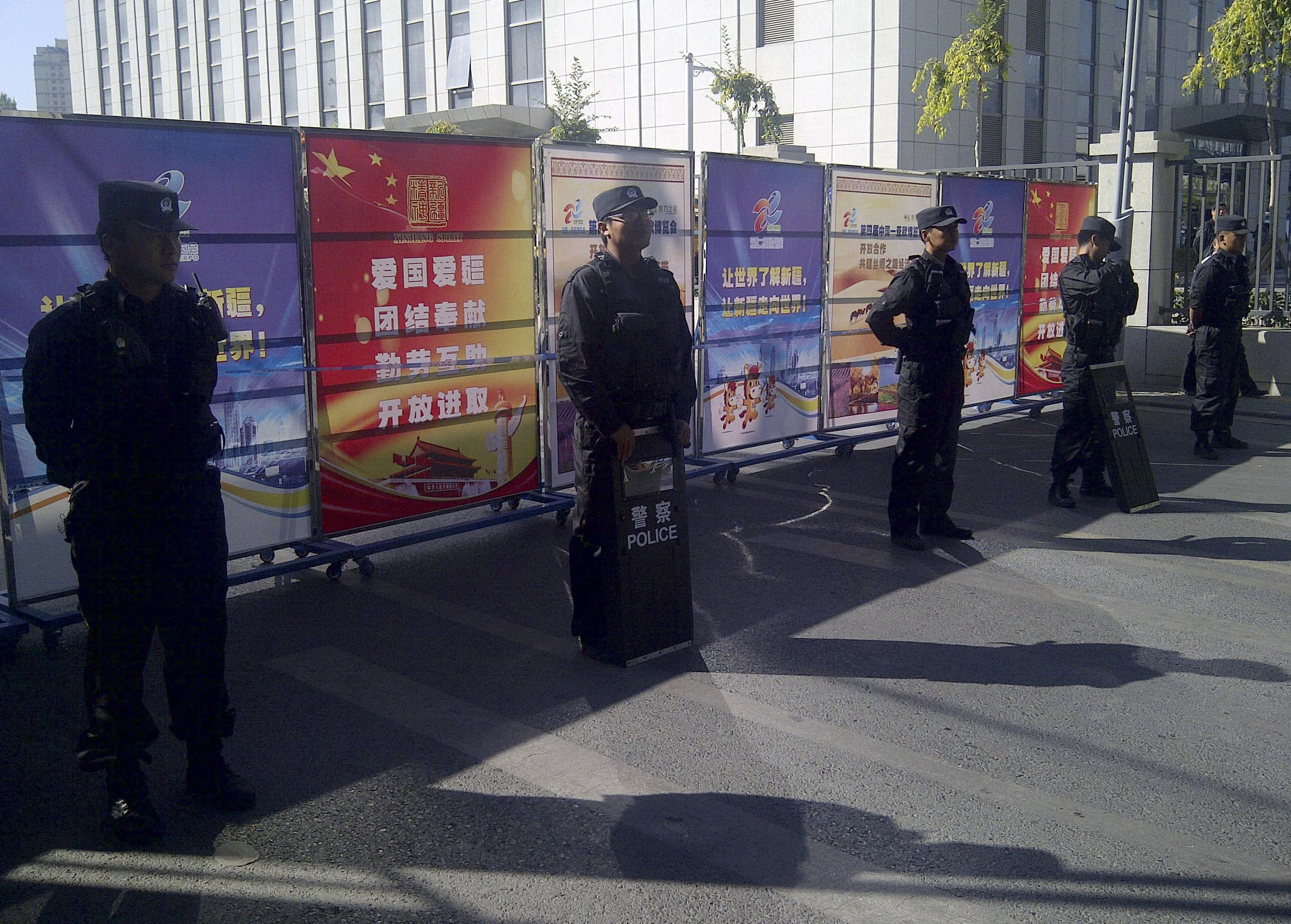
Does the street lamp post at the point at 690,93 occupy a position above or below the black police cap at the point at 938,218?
above

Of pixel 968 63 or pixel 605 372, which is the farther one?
pixel 968 63

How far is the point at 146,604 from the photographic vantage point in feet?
12.5

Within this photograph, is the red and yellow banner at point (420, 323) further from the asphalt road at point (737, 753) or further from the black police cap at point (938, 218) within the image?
the black police cap at point (938, 218)

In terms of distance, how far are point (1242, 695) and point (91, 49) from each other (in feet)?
230

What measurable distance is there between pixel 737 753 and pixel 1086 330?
532 cm

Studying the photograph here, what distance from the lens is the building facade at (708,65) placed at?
32.9m

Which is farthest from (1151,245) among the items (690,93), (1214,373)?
(690,93)

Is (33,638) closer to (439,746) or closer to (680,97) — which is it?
(439,746)

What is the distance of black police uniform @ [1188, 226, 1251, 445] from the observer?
32.6 ft

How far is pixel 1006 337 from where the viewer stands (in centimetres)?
1230

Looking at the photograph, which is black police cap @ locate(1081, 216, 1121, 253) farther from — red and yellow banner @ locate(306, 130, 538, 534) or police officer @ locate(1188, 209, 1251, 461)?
red and yellow banner @ locate(306, 130, 538, 534)

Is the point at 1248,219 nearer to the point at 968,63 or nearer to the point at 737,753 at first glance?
the point at 968,63

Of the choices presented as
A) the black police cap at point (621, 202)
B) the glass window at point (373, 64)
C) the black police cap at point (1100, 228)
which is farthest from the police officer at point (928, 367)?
the glass window at point (373, 64)

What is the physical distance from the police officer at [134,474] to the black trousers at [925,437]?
4.56 m
